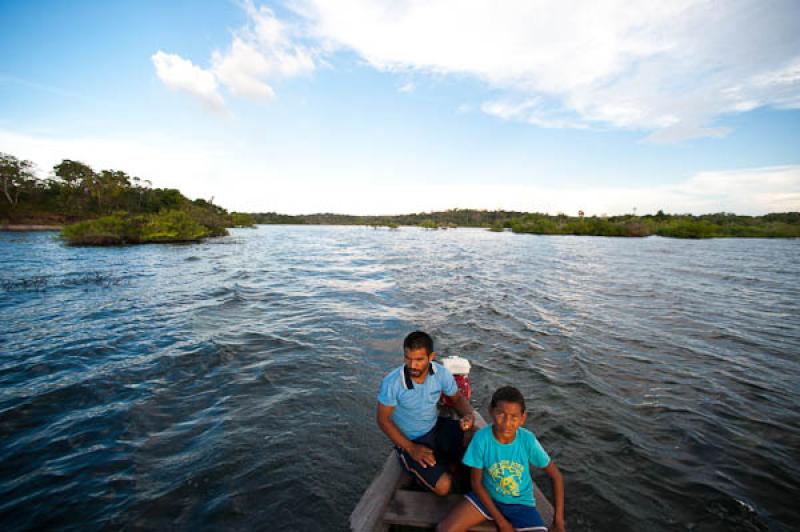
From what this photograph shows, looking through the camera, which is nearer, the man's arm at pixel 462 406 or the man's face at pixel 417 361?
the man's face at pixel 417 361

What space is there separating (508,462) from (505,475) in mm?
111

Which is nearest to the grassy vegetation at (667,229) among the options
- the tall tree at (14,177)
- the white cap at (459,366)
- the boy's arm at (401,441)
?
the white cap at (459,366)

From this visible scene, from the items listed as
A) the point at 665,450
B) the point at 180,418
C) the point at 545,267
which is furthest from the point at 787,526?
the point at 545,267

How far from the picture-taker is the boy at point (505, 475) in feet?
8.71

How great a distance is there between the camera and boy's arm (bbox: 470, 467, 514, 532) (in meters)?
2.63

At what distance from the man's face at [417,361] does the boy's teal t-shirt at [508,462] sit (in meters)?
0.79

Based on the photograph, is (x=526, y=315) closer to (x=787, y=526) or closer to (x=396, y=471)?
(x=787, y=526)

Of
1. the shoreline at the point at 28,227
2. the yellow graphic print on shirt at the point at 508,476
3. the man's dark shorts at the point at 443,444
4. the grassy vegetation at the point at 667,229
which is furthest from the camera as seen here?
the grassy vegetation at the point at 667,229

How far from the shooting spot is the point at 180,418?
210 inches

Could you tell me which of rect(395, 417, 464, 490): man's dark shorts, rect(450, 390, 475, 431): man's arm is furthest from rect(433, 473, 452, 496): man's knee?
rect(450, 390, 475, 431): man's arm

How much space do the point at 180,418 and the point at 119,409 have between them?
1191mm

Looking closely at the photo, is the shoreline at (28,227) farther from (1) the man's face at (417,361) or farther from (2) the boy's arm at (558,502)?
(2) the boy's arm at (558,502)

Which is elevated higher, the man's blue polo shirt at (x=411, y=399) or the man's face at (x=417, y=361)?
the man's face at (x=417, y=361)

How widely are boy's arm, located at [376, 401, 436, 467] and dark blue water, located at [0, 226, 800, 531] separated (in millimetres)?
1237
